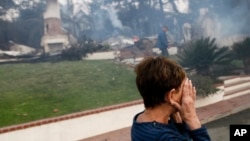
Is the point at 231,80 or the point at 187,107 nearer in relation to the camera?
the point at 187,107

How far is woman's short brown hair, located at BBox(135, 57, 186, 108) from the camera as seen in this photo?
4.86 feet

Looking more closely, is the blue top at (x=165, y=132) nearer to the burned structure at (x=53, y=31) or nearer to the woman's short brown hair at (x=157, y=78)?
the woman's short brown hair at (x=157, y=78)

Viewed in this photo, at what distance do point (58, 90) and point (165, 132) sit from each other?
8314 millimetres

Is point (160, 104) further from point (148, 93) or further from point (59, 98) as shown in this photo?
point (59, 98)

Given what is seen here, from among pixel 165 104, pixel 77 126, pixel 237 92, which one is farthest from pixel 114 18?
pixel 165 104

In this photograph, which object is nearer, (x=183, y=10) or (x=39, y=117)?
(x=39, y=117)

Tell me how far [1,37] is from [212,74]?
44.6ft

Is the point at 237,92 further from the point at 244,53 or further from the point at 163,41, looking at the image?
the point at 163,41

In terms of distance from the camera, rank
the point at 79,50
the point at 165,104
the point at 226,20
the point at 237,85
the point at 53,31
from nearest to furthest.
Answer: the point at 165,104 < the point at 237,85 < the point at 79,50 < the point at 53,31 < the point at 226,20

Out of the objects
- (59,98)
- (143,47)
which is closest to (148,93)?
(59,98)

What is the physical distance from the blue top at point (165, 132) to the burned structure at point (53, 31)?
776 inches

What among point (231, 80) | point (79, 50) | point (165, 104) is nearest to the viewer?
point (165, 104)

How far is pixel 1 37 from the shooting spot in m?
20.1

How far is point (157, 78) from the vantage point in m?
1.47
